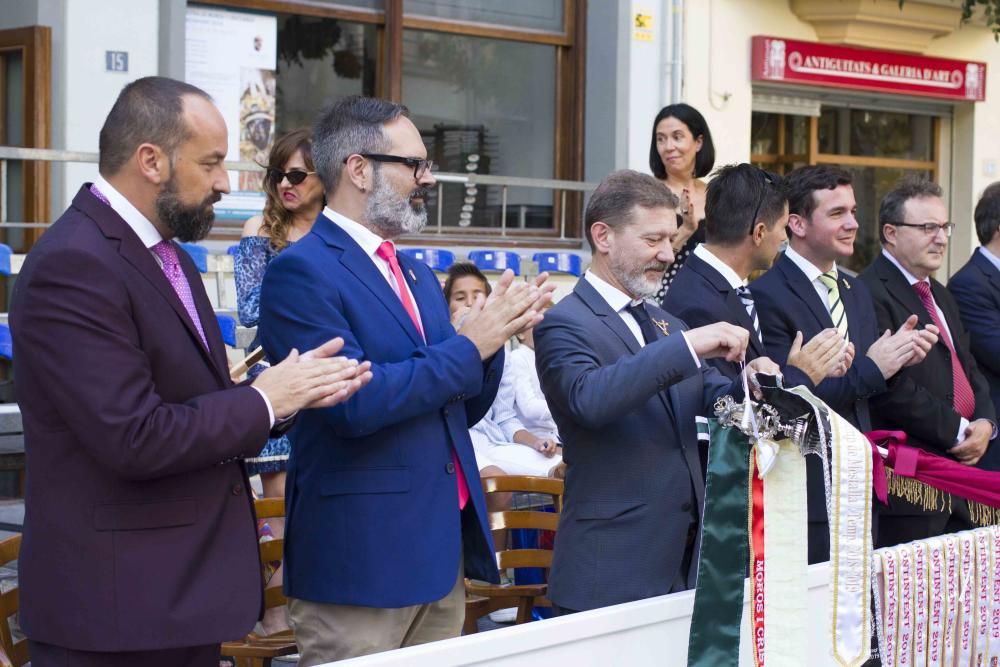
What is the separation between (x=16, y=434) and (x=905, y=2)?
910 centimetres

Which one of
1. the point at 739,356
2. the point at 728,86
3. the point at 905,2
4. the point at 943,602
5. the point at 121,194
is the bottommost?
the point at 943,602

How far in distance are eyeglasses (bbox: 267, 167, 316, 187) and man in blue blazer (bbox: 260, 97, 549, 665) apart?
1.25 meters

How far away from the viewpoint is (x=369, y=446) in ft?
10.0

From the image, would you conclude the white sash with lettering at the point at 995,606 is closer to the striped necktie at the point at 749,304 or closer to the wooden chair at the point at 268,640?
the striped necktie at the point at 749,304

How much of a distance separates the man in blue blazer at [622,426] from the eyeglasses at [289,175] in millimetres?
1372

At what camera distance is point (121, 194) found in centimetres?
268

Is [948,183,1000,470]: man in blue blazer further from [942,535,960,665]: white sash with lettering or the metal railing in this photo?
the metal railing

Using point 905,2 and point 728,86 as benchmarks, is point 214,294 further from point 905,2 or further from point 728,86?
point 905,2

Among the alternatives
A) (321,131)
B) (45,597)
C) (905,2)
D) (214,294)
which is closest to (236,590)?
(45,597)

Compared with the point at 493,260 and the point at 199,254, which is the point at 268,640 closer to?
the point at 199,254

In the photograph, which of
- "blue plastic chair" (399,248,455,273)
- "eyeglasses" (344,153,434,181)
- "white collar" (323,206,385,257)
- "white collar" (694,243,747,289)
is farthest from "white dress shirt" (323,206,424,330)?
"blue plastic chair" (399,248,455,273)

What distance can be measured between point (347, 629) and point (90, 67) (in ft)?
19.7

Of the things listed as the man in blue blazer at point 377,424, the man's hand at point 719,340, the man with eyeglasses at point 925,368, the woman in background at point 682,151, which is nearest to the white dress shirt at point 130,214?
the man in blue blazer at point 377,424

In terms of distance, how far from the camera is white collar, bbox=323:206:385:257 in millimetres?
3203
